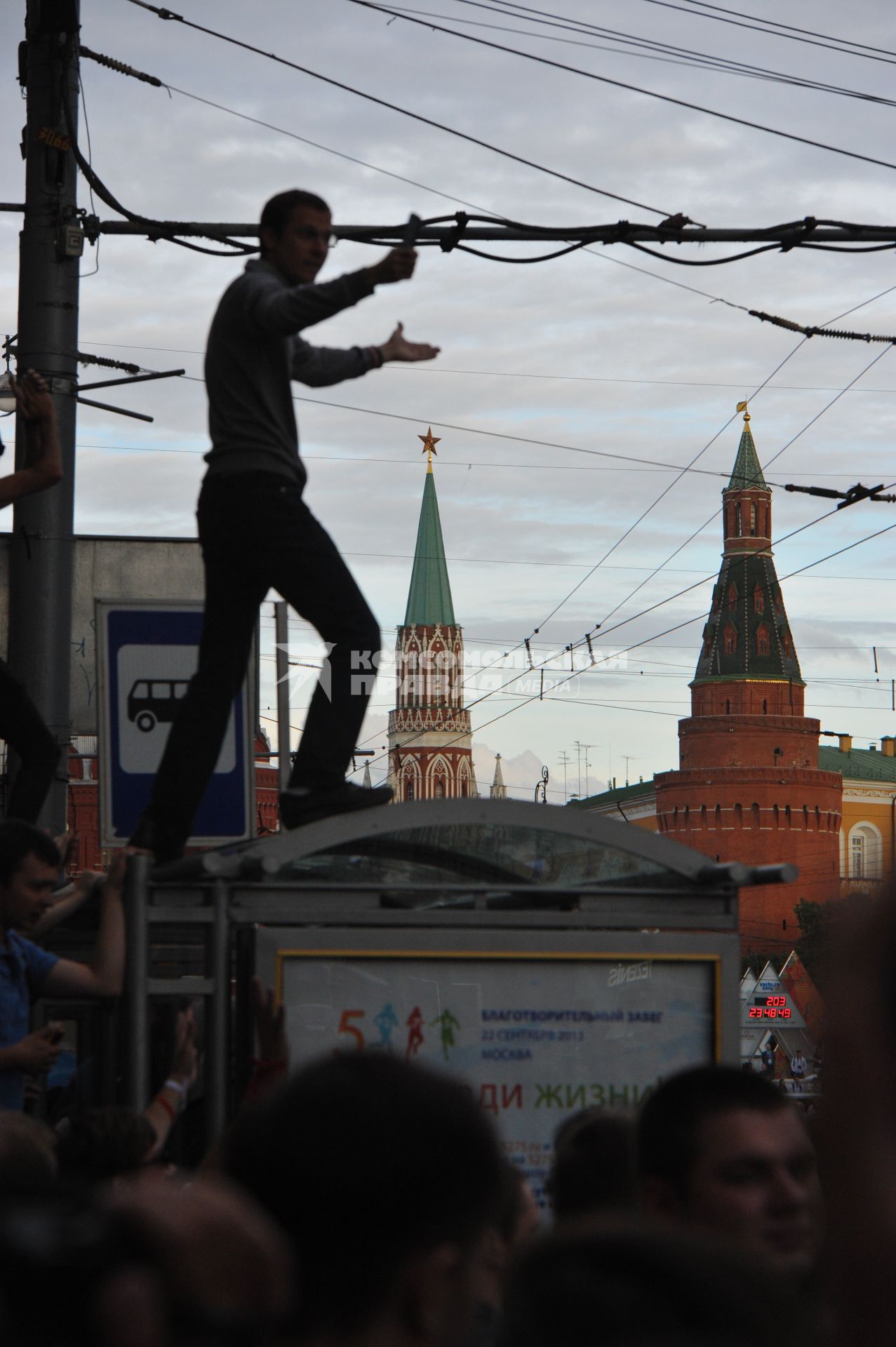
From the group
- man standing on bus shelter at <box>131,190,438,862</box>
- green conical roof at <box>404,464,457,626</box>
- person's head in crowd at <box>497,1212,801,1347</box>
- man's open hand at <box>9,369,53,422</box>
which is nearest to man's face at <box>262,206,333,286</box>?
man standing on bus shelter at <box>131,190,438,862</box>

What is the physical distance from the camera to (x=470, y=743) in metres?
153

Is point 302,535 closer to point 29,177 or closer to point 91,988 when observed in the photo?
point 91,988

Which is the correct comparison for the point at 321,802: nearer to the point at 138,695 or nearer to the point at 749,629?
the point at 138,695

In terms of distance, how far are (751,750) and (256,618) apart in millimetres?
108189

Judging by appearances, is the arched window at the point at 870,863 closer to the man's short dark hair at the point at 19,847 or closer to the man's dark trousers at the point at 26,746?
the man's short dark hair at the point at 19,847

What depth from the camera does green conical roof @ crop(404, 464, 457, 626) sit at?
131750 millimetres

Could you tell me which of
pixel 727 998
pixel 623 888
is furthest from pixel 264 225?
pixel 727 998

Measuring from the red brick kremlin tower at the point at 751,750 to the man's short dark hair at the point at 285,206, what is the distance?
101m

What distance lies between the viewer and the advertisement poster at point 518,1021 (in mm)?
4586

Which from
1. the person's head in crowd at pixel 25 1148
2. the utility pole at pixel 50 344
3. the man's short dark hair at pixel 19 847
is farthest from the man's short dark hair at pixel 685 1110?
the utility pole at pixel 50 344

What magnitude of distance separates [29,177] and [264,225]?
4356mm

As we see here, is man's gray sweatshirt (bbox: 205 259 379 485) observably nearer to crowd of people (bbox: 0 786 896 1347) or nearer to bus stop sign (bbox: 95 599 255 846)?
bus stop sign (bbox: 95 599 255 846)

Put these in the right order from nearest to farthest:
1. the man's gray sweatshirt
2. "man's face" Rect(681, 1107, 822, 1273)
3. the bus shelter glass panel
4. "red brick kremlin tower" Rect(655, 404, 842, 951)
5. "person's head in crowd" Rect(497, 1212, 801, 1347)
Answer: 1. "person's head in crowd" Rect(497, 1212, 801, 1347)
2. "man's face" Rect(681, 1107, 822, 1273)
3. the bus shelter glass panel
4. the man's gray sweatshirt
5. "red brick kremlin tower" Rect(655, 404, 842, 951)

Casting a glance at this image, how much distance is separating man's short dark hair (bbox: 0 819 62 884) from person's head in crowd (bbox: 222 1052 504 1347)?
2963 mm
